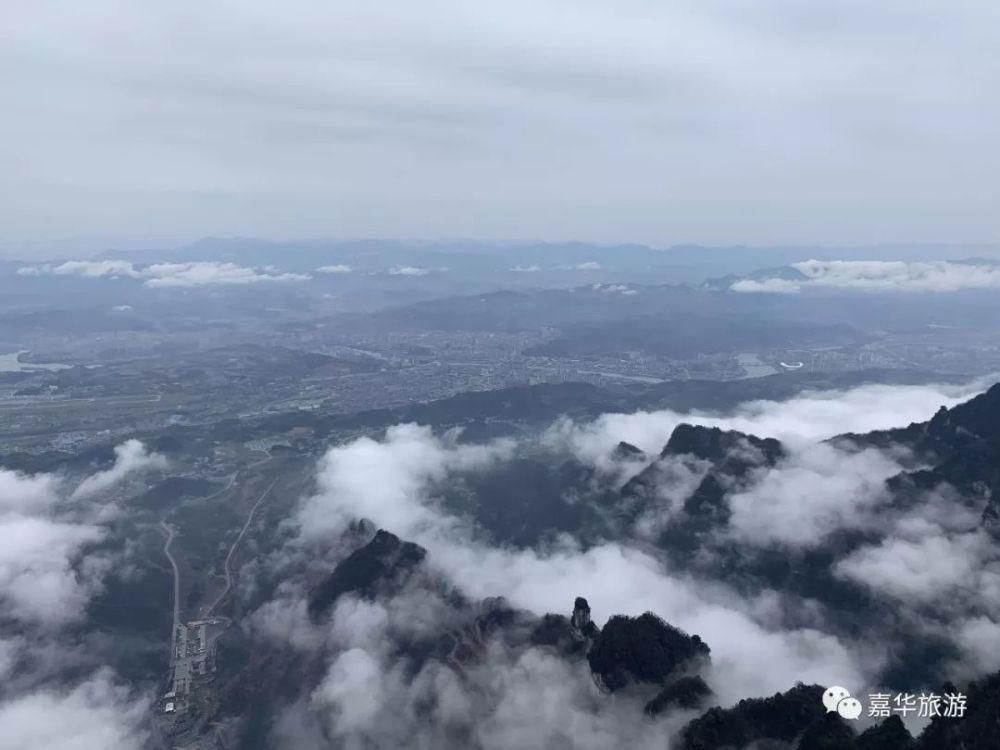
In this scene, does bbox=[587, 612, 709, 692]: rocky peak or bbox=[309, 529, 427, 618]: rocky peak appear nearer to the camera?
bbox=[587, 612, 709, 692]: rocky peak

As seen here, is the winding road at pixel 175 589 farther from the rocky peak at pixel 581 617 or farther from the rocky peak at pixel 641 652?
the rocky peak at pixel 641 652

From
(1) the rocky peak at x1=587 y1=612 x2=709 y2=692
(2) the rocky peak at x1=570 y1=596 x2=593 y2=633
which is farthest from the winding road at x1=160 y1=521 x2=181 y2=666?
(1) the rocky peak at x1=587 y1=612 x2=709 y2=692

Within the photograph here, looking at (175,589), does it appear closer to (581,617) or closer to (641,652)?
(581,617)

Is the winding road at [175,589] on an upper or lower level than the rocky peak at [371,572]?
lower

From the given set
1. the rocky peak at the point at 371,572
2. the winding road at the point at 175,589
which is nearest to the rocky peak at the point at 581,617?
the rocky peak at the point at 371,572

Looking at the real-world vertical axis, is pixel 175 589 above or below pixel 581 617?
below

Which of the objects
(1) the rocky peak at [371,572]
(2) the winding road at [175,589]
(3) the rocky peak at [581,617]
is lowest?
(2) the winding road at [175,589]

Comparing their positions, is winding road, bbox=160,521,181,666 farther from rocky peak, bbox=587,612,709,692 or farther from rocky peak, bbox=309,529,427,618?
rocky peak, bbox=587,612,709,692

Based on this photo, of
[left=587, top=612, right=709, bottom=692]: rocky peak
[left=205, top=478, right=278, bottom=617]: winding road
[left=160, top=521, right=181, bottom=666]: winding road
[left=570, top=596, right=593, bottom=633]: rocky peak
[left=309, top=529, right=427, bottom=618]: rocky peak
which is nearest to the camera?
[left=587, top=612, right=709, bottom=692]: rocky peak

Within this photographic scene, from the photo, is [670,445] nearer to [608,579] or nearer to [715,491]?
[715,491]

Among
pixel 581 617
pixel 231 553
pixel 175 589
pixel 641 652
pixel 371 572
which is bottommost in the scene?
pixel 175 589

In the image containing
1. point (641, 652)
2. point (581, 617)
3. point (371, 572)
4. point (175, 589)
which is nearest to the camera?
point (641, 652)

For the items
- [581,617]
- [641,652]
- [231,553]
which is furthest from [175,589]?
[641,652]

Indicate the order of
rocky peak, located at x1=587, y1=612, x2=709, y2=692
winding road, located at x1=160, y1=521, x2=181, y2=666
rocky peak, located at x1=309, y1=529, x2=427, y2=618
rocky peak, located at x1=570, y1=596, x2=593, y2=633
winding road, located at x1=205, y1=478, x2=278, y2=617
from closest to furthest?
1. rocky peak, located at x1=587, y1=612, x2=709, y2=692
2. rocky peak, located at x1=570, y1=596, x2=593, y2=633
3. rocky peak, located at x1=309, y1=529, x2=427, y2=618
4. winding road, located at x1=160, y1=521, x2=181, y2=666
5. winding road, located at x1=205, y1=478, x2=278, y2=617
